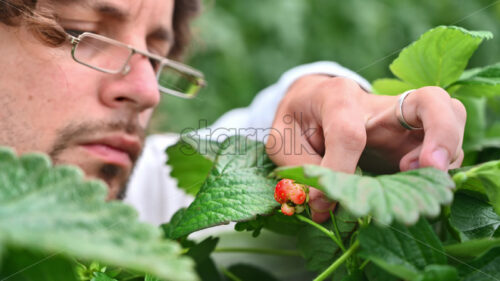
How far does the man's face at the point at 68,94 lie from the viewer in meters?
0.66

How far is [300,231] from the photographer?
17.7 inches

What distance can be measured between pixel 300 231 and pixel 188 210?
4.7 inches

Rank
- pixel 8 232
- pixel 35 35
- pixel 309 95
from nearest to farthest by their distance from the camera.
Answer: pixel 8 232 → pixel 309 95 → pixel 35 35

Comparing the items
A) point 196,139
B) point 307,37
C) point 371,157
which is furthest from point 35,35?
point 307,37

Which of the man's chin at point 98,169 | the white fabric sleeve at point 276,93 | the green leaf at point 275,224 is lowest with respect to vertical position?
the green leaf at point 275,224

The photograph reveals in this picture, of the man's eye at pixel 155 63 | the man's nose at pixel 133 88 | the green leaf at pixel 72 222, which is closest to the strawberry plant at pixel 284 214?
the green leaf at pixel 72 222

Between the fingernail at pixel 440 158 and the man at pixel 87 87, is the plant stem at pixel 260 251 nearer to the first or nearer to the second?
the man at pixel 87 87

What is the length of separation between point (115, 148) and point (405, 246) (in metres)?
0.56

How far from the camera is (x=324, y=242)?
1.33ft

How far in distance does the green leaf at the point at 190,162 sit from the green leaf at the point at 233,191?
5cm

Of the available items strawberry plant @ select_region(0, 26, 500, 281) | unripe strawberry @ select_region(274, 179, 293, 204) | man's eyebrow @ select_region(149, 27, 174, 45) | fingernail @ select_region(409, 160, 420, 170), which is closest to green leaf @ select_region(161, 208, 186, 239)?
strawberry plant @ select_region(0, 26, 500, 281)

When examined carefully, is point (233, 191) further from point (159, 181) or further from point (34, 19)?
point (159, 181)

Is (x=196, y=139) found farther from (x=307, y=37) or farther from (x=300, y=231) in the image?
(x=307, y=37)

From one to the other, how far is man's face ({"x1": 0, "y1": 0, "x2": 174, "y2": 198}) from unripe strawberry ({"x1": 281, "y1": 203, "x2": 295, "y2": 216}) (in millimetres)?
407
